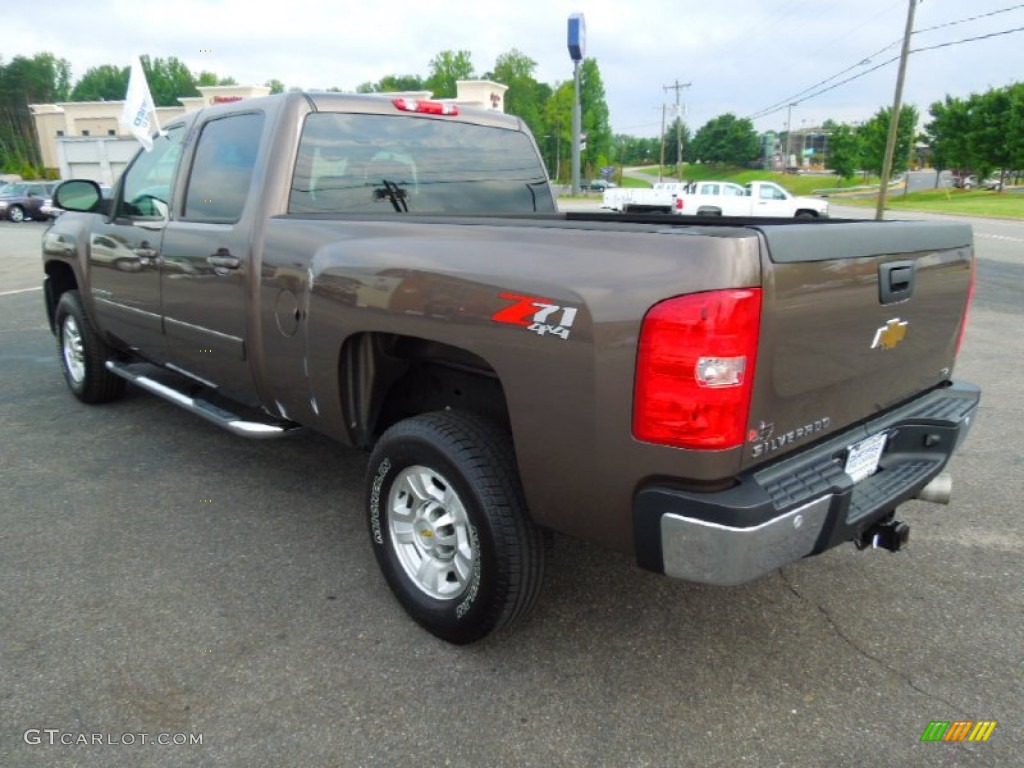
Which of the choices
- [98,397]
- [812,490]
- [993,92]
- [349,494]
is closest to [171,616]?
[349,494]

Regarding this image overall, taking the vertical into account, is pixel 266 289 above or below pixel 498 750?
above

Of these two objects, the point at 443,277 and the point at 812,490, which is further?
the point at 443,277

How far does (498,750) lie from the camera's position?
85.4 inches

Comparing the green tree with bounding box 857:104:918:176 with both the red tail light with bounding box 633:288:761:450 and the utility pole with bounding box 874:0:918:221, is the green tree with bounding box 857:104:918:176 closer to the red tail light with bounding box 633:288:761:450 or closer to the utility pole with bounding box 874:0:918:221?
the utility pole with bounding box 874:0:918:221

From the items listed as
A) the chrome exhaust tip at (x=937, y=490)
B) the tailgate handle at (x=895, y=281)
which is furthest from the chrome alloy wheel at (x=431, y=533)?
the chrome exhaust tip at (x=937, y=490)

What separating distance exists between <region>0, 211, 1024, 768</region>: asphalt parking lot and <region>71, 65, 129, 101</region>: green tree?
12899cm

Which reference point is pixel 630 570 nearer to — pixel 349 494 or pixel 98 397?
pixel 349 494

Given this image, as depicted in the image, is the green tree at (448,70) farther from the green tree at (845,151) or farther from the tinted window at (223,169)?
the tinted window at (223,169)

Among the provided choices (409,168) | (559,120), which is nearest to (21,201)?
(409,168)

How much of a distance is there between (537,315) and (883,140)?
66.5m

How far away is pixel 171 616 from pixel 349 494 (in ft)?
4.12

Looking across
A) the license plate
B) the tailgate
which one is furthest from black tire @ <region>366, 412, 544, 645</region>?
the license plate

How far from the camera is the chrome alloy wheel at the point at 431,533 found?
103 inches

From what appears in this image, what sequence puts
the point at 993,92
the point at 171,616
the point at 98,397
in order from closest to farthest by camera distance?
the point at 171,616 < the point at 98,397 < the point at 993,92
